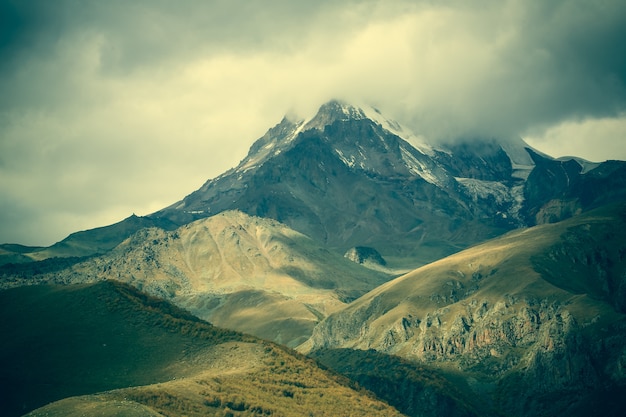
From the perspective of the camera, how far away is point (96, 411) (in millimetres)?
197625

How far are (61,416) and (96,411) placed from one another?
8.77 m

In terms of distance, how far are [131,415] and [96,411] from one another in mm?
8122

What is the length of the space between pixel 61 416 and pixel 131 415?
16.6 metres

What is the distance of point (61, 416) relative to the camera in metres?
199

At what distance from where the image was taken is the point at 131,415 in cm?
19800
